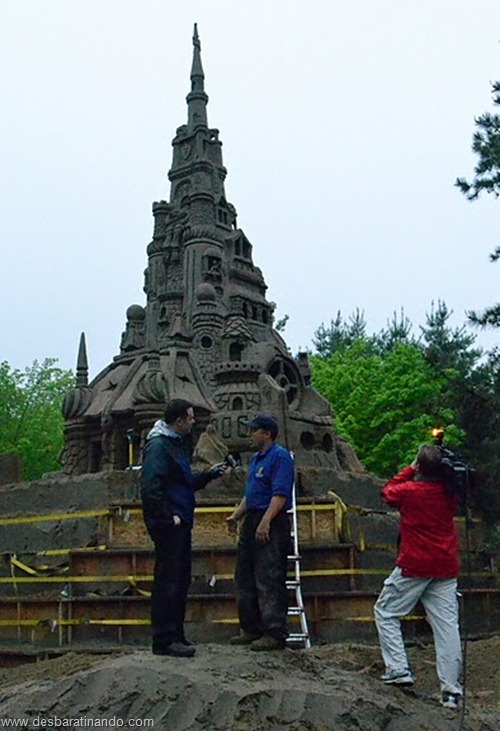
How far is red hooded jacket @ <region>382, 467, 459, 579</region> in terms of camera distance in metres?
6.43

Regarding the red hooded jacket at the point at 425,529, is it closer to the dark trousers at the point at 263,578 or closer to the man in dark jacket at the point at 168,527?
the dark trousers at the point at 263,578

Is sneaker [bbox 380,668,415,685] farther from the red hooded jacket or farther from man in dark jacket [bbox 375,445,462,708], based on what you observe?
the red hooded jacket

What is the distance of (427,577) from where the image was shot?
644 cm

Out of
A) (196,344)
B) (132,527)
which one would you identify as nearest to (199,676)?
(132,527)

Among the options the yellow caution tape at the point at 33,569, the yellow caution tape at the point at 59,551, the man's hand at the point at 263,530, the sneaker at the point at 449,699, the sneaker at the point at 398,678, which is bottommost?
the sneaker at the point at 449,699

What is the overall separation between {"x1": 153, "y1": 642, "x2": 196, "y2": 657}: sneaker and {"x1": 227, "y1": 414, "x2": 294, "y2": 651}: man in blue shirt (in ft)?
1.83

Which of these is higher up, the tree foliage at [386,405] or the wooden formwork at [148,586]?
the tree foliage at [386,405]

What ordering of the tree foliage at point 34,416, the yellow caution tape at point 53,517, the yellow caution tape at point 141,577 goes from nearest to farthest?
the yellow caution tape at point 141,577 → the yellow caution tape at point 53,517 → the tree foliage at point 34,416

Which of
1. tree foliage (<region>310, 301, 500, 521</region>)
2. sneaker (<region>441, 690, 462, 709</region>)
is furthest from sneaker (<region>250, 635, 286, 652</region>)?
tree foliage (<region>310, 301, 500, 521</region>)

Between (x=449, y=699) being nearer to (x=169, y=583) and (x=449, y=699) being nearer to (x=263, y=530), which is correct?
(x=263, y=530)

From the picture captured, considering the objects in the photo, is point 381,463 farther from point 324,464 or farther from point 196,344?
point 324,464

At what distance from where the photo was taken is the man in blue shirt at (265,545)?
262 inches

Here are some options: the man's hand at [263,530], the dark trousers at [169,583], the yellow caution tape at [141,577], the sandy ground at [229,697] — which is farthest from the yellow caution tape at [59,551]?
the man's hand at [263,530]

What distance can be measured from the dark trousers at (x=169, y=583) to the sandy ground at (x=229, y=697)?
215 millimetres
